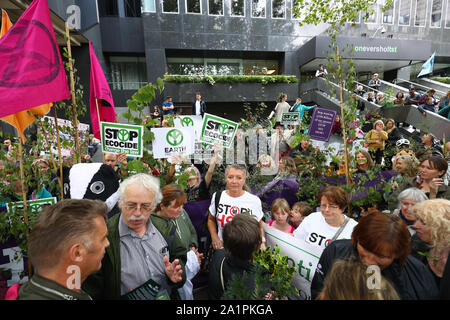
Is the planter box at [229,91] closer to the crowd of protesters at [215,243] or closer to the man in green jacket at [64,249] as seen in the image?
the crowd of protesters at [215,243]

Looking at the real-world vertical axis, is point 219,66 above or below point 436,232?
above

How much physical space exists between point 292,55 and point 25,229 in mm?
17958

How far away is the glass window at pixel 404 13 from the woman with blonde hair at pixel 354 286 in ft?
81.2

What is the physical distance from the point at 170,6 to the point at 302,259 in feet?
55.6

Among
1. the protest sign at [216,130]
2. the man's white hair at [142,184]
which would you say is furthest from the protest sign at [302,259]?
the protest sign at [216,130]

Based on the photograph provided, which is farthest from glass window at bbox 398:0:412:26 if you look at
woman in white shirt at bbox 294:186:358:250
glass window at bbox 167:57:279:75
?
woman in white shirt at bbox 294:186:358:250

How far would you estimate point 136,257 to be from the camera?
1714 mm

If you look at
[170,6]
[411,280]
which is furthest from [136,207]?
[170,6]

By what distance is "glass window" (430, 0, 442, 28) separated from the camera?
A: 19.2 metres

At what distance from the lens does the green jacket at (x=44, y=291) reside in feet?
3.53

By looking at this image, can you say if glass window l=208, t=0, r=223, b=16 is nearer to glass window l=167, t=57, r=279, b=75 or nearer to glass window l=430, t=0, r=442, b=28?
glass window l=167, t=57, r=279, b=75

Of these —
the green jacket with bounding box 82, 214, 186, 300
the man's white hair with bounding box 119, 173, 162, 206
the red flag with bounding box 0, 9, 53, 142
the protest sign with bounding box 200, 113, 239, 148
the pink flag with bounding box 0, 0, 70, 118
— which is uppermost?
the pink flag with bounding box 0, 0, 70, 118

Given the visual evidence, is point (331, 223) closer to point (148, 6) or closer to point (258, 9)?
point (148, 6)

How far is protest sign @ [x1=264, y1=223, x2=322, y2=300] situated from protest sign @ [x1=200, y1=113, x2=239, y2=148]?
5.14 feet
